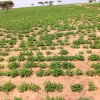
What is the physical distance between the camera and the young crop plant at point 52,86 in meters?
10.3

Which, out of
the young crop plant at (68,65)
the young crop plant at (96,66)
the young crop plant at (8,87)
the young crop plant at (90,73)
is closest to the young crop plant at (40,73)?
the young crop plant at (68,65)

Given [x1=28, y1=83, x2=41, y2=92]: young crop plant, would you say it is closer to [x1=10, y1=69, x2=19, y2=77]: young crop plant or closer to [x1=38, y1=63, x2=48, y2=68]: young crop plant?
[x1=10, y1=69, x2=19, y2=77]: young crop plant

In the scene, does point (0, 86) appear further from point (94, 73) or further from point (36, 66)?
point (94, 73)

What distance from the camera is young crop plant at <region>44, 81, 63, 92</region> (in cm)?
1033

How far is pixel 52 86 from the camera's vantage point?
10516 millimetres

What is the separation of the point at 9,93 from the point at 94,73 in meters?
4.33

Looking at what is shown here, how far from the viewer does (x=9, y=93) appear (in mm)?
10383

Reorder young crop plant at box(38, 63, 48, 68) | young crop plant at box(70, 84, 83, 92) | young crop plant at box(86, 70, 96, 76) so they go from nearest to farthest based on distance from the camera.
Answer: young crop plant at box(70, 84, 83, 92) < young crop plant at box(86, 70, 96, 76) < young crop plant at box(38, 63, 48, 68)

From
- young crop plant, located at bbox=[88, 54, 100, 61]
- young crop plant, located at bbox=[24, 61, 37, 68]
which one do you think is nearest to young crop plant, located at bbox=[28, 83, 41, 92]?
young crop plant, located at bbox=[24, 61, 37, 68]

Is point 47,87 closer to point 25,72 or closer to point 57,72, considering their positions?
point 57,72

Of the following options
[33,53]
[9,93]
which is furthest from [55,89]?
[33,53]

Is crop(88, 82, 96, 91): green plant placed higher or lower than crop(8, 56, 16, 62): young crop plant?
lower

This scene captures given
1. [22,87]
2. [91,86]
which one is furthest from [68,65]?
[22,87]

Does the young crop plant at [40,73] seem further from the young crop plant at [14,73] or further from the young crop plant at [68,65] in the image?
the young crop plant at [68,65]
